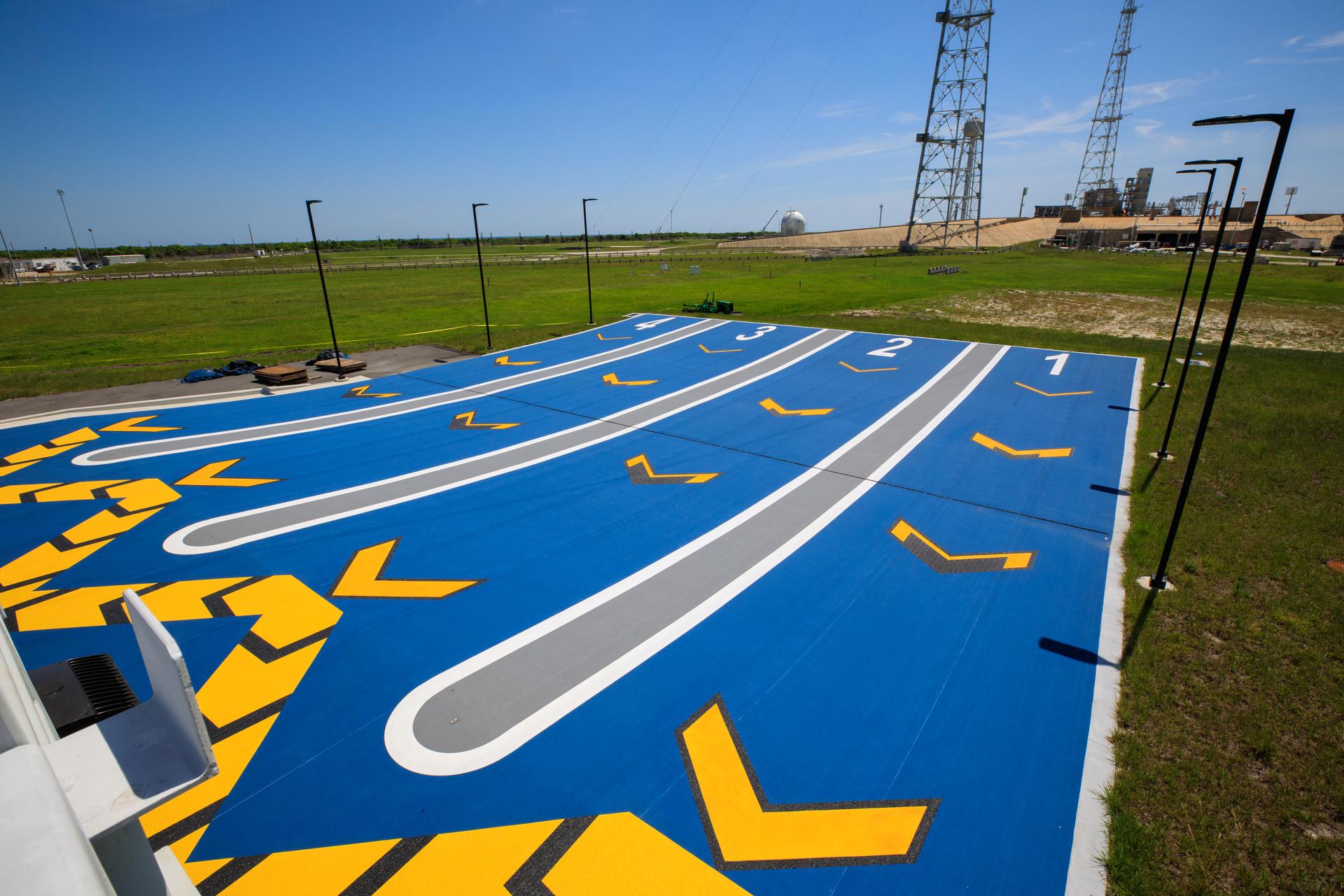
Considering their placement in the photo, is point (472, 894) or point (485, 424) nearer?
point (472, 894)

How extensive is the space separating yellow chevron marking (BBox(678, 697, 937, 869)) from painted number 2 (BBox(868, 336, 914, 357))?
18853 mm

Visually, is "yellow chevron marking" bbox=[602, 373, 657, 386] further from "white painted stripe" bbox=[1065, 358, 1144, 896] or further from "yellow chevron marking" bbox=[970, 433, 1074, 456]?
"white painted stripe" bbox=[1065, 358, 1144, 896]

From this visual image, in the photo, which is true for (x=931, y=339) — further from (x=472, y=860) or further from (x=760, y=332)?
(x=472, y=860)

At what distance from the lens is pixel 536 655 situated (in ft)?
23.3

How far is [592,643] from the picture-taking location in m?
7.29

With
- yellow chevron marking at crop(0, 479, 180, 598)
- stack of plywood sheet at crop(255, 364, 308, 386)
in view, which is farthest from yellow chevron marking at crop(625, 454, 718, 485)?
stack of plywood sheet at crop(255, 364, 308, 386)

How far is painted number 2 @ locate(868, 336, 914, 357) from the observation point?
22031 mm

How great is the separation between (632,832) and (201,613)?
22.0 ft

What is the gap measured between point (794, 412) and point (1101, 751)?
433 inches

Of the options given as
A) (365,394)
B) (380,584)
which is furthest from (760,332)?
(380,584)

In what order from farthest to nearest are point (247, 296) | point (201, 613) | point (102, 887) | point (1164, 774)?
point (247, 296)
point (201, 613)
point (1164, 774)
point (102, 887)

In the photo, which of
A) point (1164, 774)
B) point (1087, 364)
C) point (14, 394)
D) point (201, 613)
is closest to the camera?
point (1164, 774)

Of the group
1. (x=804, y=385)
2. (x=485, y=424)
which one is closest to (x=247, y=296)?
(x=485, y=424)

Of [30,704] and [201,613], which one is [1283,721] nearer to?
[30,704]
